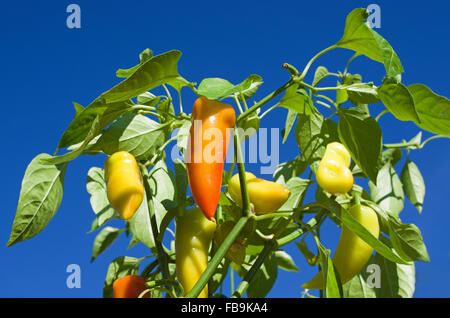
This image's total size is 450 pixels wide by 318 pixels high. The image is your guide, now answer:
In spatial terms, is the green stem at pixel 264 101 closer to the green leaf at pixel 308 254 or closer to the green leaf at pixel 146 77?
the green leaf at pixel 146 77

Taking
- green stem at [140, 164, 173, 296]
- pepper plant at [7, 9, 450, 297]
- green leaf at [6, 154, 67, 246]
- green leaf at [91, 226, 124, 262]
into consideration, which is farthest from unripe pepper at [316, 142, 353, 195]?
green leaf at [91, 226, 124, 262]

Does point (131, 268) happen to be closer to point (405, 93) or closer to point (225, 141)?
point (225, 141)

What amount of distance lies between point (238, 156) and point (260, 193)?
10cm

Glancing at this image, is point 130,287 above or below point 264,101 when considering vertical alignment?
below

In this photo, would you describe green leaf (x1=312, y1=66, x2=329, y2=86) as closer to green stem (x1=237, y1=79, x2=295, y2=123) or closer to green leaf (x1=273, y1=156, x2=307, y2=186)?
green leaf (x1=273, y1=156, x2=307, y2=186)

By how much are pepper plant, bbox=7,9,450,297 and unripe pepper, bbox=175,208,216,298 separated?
0.9 inches

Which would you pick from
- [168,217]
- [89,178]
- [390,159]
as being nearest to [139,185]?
[168,217]

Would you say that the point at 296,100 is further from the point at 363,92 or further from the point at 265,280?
the point at 265,280

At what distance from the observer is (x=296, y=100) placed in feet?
2.95

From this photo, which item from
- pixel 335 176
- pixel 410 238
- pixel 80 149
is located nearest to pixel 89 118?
pixel 80 149

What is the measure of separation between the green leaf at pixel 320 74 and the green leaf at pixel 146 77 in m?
0.52
